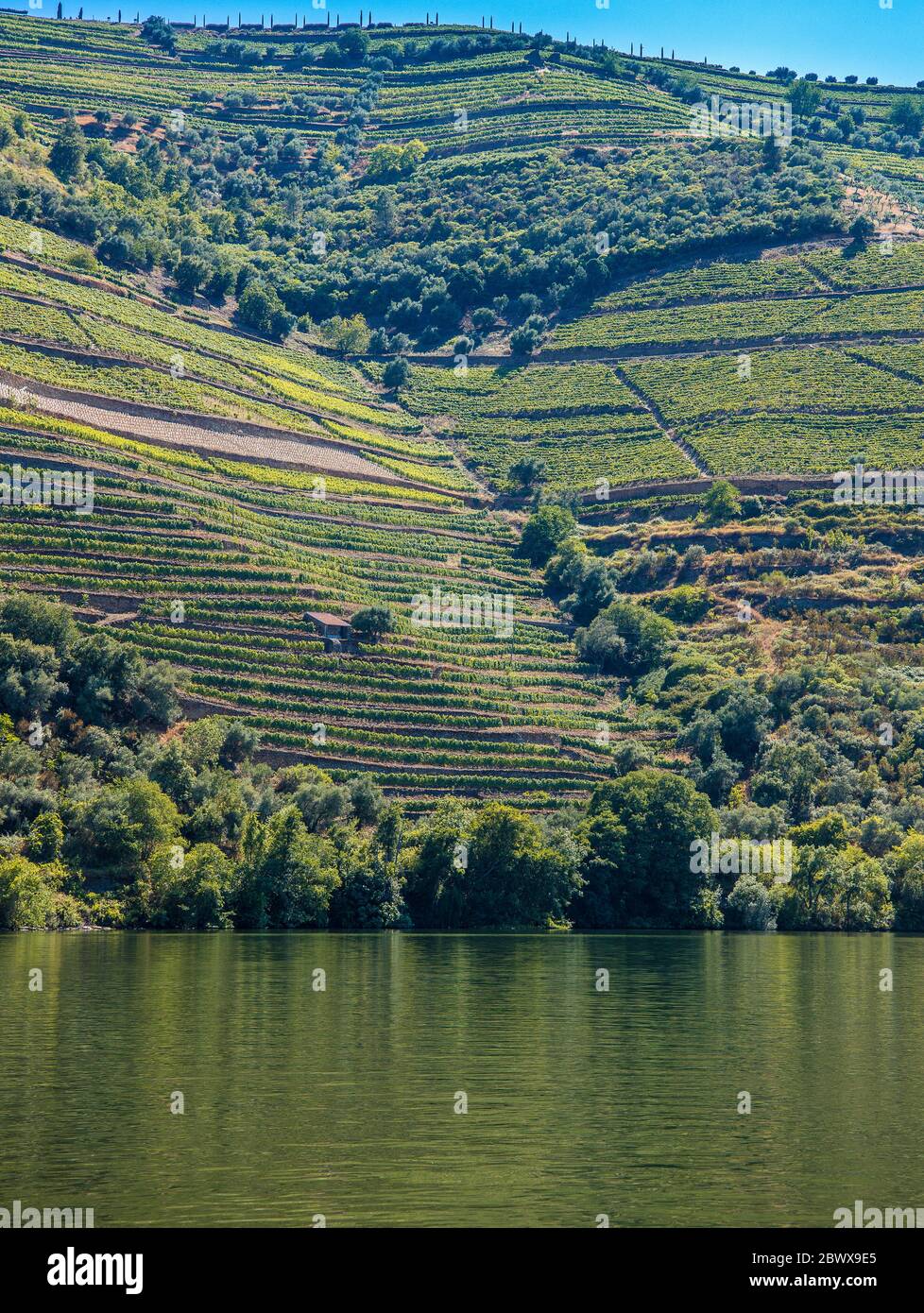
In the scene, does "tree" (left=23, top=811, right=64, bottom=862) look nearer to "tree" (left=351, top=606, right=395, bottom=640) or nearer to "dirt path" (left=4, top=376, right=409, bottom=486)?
"tree" (left=351, top=606, right=395, bottom=640)

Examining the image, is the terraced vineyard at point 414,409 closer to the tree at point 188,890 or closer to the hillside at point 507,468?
the hillside at point 507,468

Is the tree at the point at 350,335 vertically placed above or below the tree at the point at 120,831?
above

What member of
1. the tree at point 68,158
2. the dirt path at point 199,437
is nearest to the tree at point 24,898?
the dirt path at point 199,437

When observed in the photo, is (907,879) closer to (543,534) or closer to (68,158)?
(543,534)

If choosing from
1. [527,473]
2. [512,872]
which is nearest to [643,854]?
[512,872]

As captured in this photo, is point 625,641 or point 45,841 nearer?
point 45,841

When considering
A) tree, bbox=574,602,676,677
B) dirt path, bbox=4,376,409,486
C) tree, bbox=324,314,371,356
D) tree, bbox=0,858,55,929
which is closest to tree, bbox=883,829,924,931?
tree, bbox=574,602,676,677
